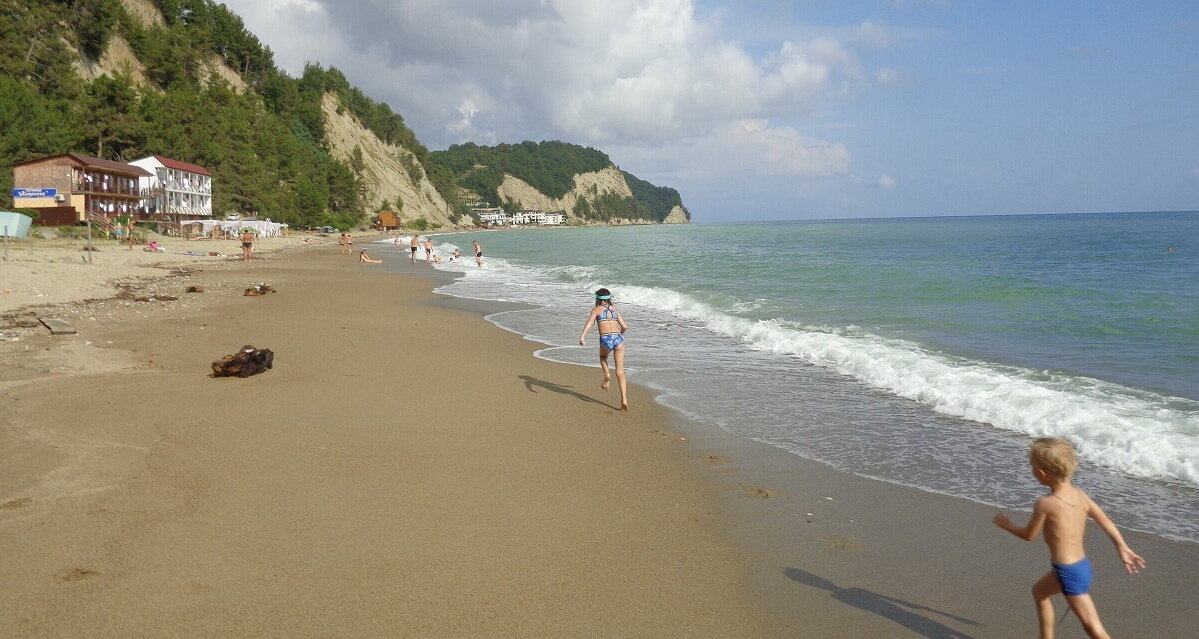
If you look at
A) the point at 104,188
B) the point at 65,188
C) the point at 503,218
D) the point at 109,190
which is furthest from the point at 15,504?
the point at 503,218

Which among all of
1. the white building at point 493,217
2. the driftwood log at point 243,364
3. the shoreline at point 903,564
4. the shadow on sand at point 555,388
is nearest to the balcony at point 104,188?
the driftwood log at point 243,364

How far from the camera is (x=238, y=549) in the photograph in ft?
14.3

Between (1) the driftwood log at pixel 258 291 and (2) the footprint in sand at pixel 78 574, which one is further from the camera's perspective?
(1) the driftwood log at pixel 258 291

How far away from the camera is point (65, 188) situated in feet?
134

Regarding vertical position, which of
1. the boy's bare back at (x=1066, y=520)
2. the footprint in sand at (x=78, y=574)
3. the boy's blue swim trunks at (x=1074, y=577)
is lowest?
the footprint in sand at (x=78, y=574)

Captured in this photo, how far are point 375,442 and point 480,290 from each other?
18.1 m

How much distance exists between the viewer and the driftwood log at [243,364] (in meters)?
8.91

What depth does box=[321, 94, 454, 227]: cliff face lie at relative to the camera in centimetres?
10269

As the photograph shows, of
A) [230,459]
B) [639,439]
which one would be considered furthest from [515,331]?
[230,459]

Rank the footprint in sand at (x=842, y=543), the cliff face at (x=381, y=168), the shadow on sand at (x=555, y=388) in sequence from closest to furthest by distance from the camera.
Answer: the footprint in sand at (x=842, y=543) → the shadow on sand at (x=555, y=388) → the cliff face at (x=381, y=168)

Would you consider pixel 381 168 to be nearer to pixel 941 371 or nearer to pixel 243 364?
pixel 243 364

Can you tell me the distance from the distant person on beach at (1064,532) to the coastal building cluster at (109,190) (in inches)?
1828

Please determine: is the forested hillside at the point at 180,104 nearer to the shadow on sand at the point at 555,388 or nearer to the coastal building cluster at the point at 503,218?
the shadow on sand at the point at 555,388

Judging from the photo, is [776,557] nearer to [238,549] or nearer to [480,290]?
[238,549]
